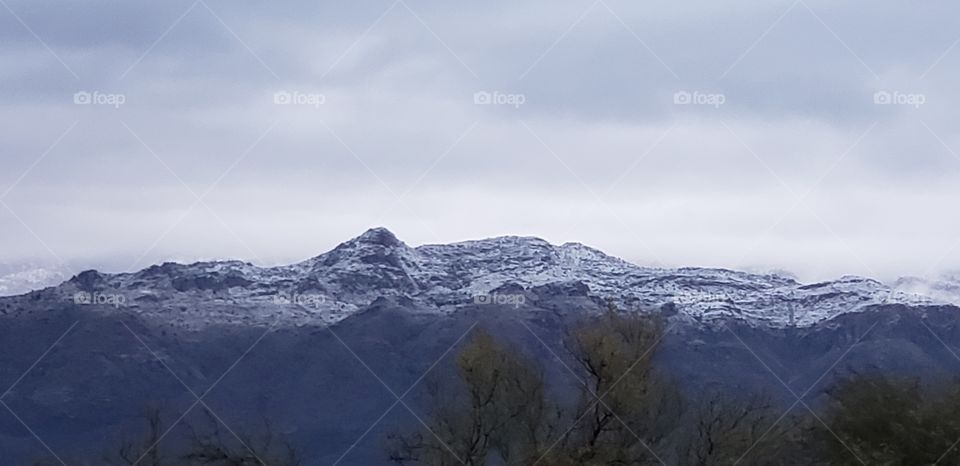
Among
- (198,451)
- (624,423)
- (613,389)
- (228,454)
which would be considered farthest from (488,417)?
(198,451)

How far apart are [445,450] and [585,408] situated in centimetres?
1075

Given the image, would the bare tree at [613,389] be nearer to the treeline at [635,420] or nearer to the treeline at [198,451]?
the treeline at [635,420]

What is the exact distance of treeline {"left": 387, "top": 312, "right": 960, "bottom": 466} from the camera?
195 feet

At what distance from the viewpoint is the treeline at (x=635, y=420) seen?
59.3 m

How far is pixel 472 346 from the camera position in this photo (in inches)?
2571

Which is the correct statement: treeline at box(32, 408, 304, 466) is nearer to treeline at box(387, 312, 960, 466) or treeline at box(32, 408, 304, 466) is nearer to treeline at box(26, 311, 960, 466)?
treeline at box(26, 311, 960, 466)

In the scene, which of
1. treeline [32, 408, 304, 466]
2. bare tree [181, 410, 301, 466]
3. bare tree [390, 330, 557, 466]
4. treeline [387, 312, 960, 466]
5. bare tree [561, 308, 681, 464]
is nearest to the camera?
bare tree [561, 308, 681, 464]

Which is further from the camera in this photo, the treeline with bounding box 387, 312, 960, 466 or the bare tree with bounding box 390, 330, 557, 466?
the bare tree with bounding box 390, 330, 557, 466

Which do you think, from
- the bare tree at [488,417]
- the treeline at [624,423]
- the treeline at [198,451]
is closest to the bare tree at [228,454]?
the treeline at [198,451]

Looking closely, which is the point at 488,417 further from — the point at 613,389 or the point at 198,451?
the point at 198,451

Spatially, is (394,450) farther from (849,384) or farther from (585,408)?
(849,384)

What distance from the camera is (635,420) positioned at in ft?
201

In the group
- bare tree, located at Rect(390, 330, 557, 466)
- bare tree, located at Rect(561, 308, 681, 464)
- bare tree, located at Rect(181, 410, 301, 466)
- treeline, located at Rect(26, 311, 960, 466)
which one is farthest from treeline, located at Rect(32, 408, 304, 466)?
bare tree, located at Rect(561, 308, 681, 464)

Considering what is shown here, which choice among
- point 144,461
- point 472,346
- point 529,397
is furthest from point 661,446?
point 144,461
